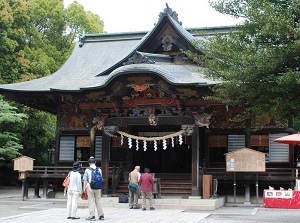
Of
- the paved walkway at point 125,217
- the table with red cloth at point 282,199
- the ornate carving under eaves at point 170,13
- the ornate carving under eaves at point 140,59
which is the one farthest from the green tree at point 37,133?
the table with red cloth at point 282,199

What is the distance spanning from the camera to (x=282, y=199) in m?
16.6

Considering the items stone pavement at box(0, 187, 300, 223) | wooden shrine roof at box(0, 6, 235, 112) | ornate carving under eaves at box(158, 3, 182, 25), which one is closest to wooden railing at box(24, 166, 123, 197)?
stone pavement at box(0, 187, 300, 223)

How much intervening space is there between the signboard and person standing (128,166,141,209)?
4.05m

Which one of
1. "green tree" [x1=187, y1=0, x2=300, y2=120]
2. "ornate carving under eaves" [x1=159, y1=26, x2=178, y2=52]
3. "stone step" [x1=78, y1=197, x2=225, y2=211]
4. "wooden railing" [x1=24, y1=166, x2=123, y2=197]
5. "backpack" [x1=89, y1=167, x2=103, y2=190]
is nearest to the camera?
"green tree" [x1=187, y1=0, x2=300, y2=120]

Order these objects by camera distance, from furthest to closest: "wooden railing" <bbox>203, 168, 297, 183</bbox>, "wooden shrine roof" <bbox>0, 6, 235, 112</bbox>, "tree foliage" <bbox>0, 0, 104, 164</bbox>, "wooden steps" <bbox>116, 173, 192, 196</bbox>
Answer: "tree foliage" <bbox>0, 0, 104, 164</bbox>
"wooden steps" <bbox>116, 173, 192, 196</bbox>
"wooden railing" <bbox>203, 168, 297, 183</bbox>
"wooden shrine roof" <bbox>0, 6, 235, 112</bbox>

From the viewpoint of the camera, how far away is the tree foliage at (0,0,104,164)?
27031 mm

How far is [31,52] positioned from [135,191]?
1689 centimetres

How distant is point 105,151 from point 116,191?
6.03ft

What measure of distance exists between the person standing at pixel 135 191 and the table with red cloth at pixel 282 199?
4772 mm

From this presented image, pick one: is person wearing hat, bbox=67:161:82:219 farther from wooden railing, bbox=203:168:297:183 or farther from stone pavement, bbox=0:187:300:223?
wooden railing, bbox=203:168:297:183

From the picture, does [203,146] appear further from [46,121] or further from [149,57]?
[46,121]

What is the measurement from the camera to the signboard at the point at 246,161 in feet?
57.9

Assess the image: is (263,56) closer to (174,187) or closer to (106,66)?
(174,187)

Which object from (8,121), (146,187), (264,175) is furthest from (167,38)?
(8,121)
